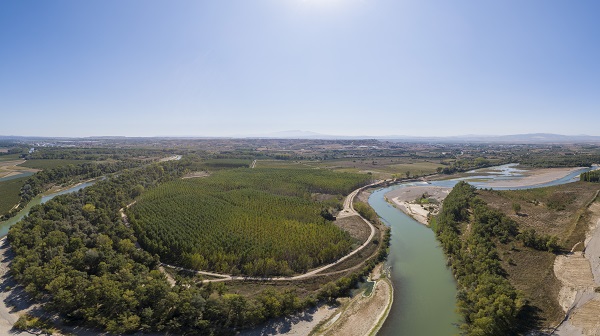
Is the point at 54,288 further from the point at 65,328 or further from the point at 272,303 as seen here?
the point at 272,303

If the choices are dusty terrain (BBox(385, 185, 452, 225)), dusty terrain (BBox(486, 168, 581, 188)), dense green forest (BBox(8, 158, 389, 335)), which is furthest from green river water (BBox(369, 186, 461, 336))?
dusty terrain (BBox(486, 168, 581, 188))

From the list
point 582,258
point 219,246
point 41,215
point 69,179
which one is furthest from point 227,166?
point 582,258

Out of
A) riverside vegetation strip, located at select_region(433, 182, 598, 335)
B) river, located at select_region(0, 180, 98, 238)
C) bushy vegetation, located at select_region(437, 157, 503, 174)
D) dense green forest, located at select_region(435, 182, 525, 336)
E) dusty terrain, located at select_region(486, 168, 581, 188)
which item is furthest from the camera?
bushy vegetation, located at select_region(437, 157, 503, 174)

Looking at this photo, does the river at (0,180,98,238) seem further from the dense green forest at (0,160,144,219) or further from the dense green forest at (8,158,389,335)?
the dense green forest at (8,158,389,335)

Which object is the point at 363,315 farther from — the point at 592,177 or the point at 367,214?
the point at 592,177

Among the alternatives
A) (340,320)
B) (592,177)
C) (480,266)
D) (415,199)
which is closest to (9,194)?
(340,320)
